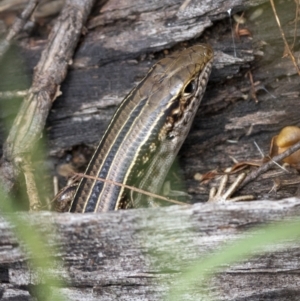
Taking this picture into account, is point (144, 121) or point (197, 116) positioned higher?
point (144, 121)

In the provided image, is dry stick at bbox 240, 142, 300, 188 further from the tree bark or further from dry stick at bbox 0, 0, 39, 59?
dry stick at bbox 0, 0, 39, 59

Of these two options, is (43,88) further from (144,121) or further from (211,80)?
(211,80)

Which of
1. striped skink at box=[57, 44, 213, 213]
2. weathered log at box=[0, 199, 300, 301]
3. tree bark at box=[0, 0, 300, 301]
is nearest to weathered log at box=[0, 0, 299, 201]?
tree bark at box=[0, 0, 300, 301]

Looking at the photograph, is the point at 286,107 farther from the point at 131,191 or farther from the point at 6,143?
the point at 6,143

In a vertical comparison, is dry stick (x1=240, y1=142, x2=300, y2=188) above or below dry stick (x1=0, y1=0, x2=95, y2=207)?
below

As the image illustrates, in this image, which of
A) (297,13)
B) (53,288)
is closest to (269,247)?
(53,288)

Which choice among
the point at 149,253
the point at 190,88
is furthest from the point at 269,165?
the point at 149,253

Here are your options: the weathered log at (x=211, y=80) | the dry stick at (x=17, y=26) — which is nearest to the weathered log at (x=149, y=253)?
the weathered log at (x=211, y=80)

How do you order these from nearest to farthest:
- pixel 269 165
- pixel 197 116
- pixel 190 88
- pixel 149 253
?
1. pixel 149 253
2. pixel 269 165
3. pixel 190 88
4. pixel 197 116
